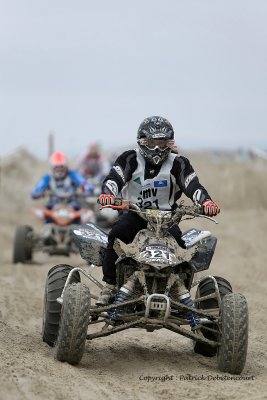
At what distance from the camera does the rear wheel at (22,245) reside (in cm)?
1427

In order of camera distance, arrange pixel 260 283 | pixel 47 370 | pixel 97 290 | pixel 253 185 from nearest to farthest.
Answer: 1. pixel 47 370
2. pixel 97 290
3. pixel 260 283
4. pixel 253 185

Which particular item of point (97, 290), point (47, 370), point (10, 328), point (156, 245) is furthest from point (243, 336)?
point (97, 290)

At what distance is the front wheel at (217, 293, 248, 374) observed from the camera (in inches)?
266

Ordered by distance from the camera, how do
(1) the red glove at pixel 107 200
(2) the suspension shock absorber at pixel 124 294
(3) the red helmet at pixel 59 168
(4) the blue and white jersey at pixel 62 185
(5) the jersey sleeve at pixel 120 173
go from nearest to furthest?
(2) the suspension shock absorber at pixel 124 294 < (1) the red glove at pixel 107 200 < (5) the jersey sleeve at pixel 120 173 < (4) the blue and white jersey at pixel 62 185 < (3) the red helmet at pixel 59 168

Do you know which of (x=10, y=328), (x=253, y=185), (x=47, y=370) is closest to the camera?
(x=47, y=370)

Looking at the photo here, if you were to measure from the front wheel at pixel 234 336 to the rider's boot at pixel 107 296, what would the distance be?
1.09 metres

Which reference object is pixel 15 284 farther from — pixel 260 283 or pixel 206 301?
pixel 206 301

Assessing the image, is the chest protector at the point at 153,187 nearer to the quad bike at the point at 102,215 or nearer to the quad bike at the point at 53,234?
the quad bike at the point at 53,234

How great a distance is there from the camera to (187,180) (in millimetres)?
7891

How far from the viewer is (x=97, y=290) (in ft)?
37.9

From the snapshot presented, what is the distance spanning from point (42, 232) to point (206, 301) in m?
7.52

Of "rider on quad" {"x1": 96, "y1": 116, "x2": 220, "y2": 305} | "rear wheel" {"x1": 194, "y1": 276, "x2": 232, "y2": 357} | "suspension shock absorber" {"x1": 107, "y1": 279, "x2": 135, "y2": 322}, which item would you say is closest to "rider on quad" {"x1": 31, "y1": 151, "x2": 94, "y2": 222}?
"rider on quad" {"x1": 96, "y1": 116, "x2": 220, "y2": 305}

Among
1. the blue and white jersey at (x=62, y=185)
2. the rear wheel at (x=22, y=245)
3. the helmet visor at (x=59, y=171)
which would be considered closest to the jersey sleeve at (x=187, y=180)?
the rear wheel at (x=22, y=245)

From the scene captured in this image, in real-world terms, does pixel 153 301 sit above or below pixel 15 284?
above
